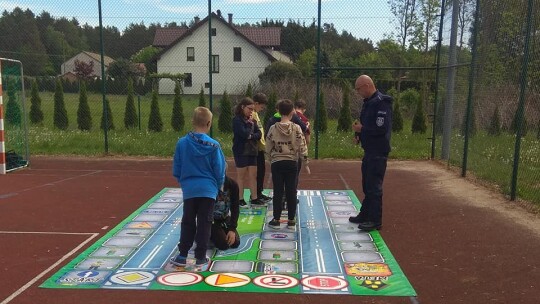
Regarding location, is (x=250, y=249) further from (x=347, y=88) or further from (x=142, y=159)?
(x=347, y=88)

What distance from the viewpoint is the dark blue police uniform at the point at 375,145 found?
5480 millimetres

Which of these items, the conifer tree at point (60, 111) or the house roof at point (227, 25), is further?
the conifer tree at point (60, 111)

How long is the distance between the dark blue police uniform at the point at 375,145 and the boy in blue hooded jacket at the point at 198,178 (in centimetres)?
203

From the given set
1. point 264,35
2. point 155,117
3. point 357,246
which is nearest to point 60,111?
point 155,117

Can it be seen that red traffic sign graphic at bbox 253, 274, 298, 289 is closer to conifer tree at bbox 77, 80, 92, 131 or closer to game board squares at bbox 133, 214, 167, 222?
game board squares at bbox 133, 214, 167, 222

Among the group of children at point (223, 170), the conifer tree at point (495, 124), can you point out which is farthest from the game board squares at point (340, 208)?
the conifer tree at point (495, 124)

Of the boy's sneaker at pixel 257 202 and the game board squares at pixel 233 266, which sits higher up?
the boy's sneaker at pixel 257 202

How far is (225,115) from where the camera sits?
15703 mm

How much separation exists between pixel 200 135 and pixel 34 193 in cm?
453

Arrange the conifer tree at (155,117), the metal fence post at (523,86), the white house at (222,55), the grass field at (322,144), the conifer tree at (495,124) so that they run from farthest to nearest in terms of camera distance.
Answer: the conifer tree at (155,117)
the white house at (222,55)
the conifer tree at (495,124)
the grass field at (322,144)
the metal fence post at (523,86)

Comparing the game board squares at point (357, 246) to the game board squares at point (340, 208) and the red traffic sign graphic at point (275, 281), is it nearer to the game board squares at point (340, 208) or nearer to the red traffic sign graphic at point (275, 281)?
the red traffic sign graphic at point (275, 281)

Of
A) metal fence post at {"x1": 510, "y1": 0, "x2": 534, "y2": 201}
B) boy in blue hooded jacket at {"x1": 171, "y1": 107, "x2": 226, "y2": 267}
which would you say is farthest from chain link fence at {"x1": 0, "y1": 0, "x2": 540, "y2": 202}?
boy in blue hooded jacket at {"x1": 171, "y1": 107, "x2": 226, "y2": 267}

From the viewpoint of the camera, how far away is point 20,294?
3.86 meters

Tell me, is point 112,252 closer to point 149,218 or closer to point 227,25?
point 149,218
